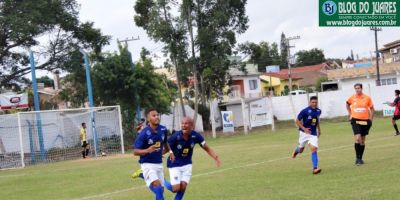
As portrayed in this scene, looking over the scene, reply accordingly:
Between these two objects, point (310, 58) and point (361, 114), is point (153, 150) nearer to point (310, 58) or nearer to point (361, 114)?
point (361, 114)

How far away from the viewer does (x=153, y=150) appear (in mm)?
10156

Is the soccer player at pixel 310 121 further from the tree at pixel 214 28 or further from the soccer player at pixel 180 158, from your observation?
the tree at pixel 214 28

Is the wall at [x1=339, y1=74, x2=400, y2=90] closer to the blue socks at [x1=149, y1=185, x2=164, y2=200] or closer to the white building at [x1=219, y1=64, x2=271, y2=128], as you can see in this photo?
the white building at [x1=219, y1=64, x2=271, y2=128]

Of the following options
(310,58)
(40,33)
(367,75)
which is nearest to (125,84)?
(40,33)

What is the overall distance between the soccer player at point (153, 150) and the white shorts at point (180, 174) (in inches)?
8.3

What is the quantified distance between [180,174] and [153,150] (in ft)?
2.69

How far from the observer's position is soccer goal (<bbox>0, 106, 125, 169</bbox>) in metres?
29.7

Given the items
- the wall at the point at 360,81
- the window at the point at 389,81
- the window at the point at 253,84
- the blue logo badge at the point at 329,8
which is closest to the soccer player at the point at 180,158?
the blue logo badge at the point at 329,8

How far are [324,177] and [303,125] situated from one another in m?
2.21

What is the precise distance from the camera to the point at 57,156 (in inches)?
1222

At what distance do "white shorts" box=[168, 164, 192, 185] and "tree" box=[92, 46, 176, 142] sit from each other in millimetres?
→ 29554

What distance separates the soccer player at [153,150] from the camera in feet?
33.6

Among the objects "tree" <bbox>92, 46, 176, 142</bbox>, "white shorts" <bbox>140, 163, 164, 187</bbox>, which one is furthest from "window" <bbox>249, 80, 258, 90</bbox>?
"white shorts" <bbox>140, 163, 164, 187</bbox>

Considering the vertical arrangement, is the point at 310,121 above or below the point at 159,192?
above
